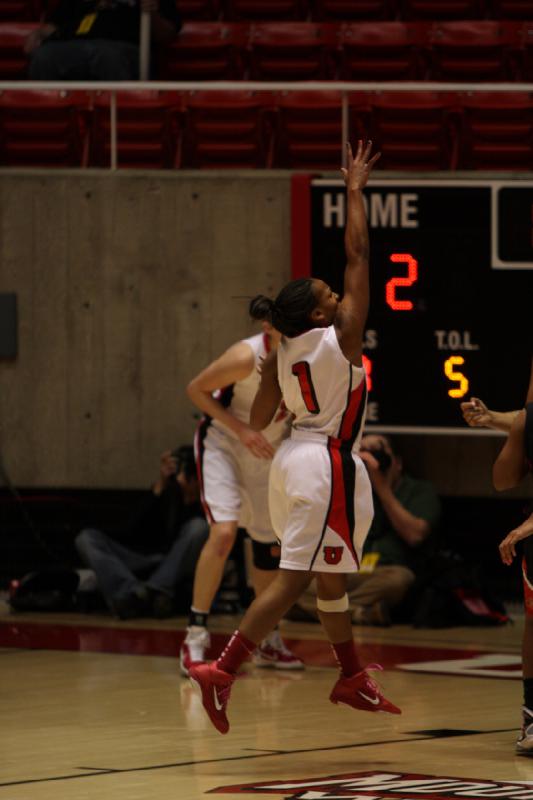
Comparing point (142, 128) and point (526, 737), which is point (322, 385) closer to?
point (526, 737)

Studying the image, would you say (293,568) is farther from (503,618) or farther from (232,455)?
(503,618)

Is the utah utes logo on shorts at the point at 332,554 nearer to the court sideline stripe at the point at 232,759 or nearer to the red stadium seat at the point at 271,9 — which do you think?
the court sideline stripe at the point at 232,759

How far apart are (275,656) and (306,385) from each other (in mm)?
2960

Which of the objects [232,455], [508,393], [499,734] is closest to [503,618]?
[508,393]

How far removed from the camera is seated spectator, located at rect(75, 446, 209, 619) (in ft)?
36.8

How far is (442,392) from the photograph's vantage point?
10773 mm

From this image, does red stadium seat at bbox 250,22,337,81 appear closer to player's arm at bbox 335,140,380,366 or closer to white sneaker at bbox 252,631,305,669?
white sneaker at bbox 252,631,305,669

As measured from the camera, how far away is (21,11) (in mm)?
15172

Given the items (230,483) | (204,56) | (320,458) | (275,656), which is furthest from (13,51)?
(320,458)

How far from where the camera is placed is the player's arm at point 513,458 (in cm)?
603

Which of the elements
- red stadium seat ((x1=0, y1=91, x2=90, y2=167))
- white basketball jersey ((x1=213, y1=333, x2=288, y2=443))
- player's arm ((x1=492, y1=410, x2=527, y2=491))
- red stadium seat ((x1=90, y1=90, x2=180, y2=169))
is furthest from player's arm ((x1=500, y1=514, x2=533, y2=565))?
red stadium seat ((x1=0, y1=91, x2=90, y2=167))

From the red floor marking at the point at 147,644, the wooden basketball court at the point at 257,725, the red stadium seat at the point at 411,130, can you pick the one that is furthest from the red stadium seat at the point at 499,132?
the red floor marking at the point at 147,644

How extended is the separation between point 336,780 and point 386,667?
10.8 ft

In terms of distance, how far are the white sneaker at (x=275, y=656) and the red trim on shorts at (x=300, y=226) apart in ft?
9.09
